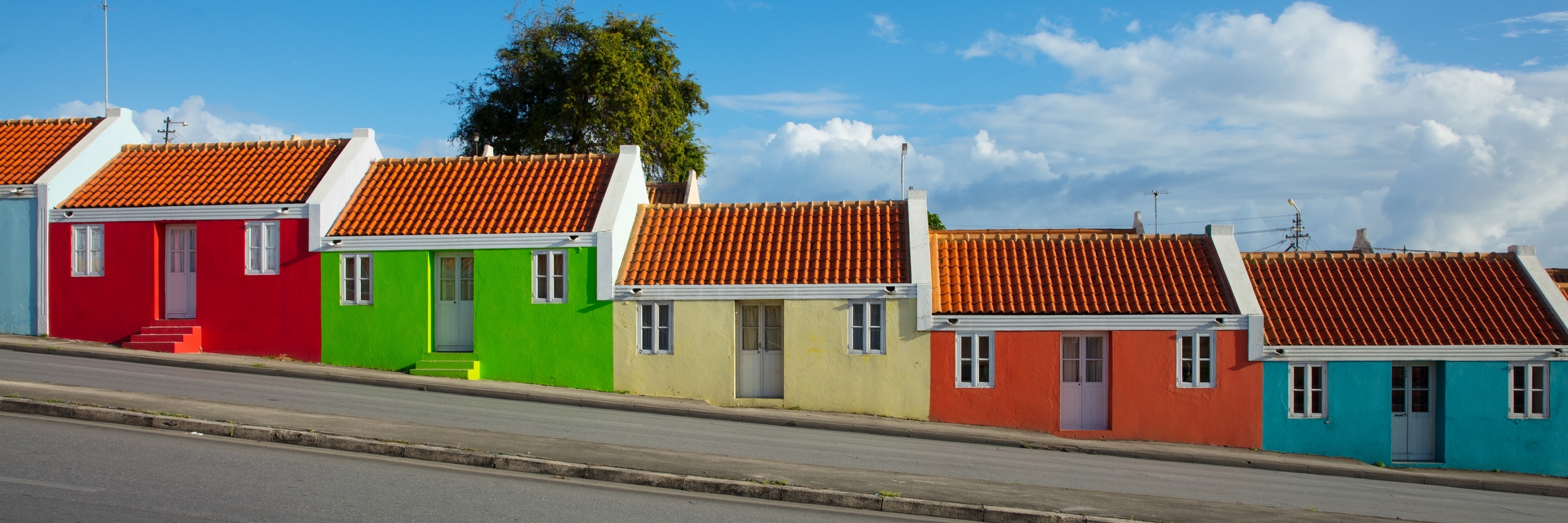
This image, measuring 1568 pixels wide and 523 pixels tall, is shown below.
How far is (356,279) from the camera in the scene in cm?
1861

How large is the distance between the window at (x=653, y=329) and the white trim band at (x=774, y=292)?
212 mm

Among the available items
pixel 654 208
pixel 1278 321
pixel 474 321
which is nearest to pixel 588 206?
pixel 654 208

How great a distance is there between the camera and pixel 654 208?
20.4m

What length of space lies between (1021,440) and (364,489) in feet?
34.6

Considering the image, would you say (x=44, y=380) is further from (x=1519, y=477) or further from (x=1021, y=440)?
(x=1519, y=477)

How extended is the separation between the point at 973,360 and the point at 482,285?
369 inches

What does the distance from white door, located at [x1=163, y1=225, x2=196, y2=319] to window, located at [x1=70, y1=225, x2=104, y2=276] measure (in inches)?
49.8

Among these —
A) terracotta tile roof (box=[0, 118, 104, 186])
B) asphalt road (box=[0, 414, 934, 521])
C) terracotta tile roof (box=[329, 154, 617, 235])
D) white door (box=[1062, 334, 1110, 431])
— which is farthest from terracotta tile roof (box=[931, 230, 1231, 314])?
terracotta tile roof (box=[0, 118, 104, 186])

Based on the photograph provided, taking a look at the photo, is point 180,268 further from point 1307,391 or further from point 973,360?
point 1307,391

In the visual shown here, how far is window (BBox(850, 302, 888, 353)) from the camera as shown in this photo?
57.2 ft

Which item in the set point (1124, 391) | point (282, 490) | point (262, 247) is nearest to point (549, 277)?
point (262, 247)

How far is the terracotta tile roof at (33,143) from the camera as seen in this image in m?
20.0

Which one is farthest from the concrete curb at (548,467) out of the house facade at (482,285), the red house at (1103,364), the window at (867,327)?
the red house at (1103,364)

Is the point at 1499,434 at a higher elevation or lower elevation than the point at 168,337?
lower
